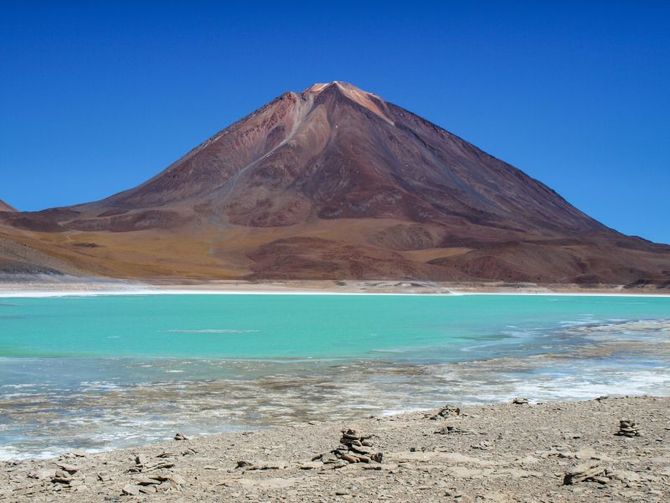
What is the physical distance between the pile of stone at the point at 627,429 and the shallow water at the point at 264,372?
3401 millimetres

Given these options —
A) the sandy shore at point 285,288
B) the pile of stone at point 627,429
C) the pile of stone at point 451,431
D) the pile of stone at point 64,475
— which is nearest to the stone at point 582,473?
the pile of stone at point 627,429

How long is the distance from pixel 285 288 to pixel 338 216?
6072 centimetres

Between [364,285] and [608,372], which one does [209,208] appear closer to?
[364,285]

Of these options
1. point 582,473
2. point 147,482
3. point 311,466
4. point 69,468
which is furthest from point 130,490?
point 582,473

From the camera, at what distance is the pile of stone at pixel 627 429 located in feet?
29.8

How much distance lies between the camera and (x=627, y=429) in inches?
363

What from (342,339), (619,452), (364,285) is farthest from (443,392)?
(364,285)

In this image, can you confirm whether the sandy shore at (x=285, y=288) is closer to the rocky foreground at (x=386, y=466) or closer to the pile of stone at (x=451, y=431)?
the rocky foreground at (x=386, y=466)

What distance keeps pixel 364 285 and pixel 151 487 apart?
257 feet

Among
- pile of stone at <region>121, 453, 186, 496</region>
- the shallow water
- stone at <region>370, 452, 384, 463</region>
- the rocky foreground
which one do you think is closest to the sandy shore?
the shallow water

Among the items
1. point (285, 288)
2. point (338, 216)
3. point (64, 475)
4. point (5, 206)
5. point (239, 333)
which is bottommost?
point (64, 475)

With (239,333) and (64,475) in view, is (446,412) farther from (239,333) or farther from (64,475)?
(239,333)

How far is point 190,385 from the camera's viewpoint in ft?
46.8

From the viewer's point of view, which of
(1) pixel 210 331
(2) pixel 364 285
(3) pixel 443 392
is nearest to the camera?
(3) pixel 443 392
